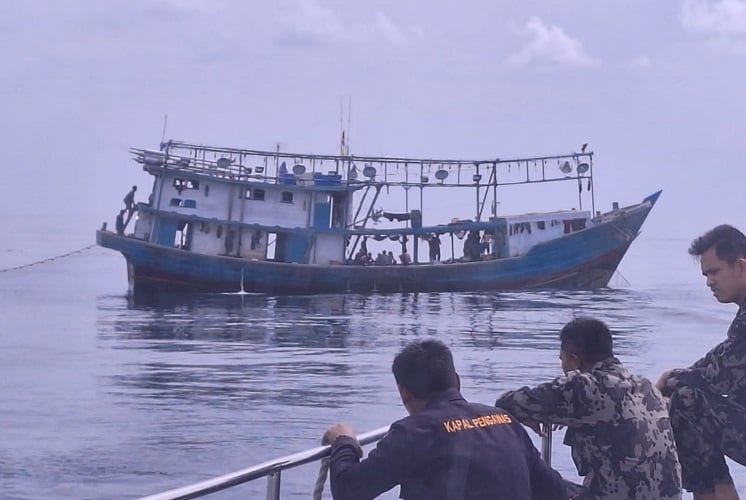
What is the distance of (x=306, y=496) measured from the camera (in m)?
10.4

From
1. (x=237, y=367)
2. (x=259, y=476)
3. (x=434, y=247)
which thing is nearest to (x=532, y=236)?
(x=434, y=247)

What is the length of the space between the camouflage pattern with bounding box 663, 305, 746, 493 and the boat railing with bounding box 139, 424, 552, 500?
1.14 metres

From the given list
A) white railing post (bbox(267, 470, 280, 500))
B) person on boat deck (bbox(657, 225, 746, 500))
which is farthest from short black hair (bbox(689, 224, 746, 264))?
white railing post (bbox(267, 470, 280, 500))

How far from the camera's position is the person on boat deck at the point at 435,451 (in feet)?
9.80

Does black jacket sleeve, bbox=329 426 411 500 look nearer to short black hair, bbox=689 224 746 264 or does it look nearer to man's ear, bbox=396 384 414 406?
man's ear, bbox=396 384 414 406

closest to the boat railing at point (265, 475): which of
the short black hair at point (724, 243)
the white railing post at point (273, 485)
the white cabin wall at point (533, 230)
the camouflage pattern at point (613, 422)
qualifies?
the white railing post at point (273, 485)

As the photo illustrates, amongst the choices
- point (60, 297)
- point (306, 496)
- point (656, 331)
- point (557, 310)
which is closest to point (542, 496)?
point (306, 496)

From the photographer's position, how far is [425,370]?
3.11 m

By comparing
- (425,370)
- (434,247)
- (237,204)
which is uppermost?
(237,204)

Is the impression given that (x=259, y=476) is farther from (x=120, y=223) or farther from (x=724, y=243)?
(x=120, y=223)

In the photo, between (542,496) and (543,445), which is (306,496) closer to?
(543,445)

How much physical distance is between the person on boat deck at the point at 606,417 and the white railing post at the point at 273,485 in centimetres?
79

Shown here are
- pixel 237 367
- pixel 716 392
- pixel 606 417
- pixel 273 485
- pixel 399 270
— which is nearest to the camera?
pixel 273 485

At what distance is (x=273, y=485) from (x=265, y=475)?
0.11 m
